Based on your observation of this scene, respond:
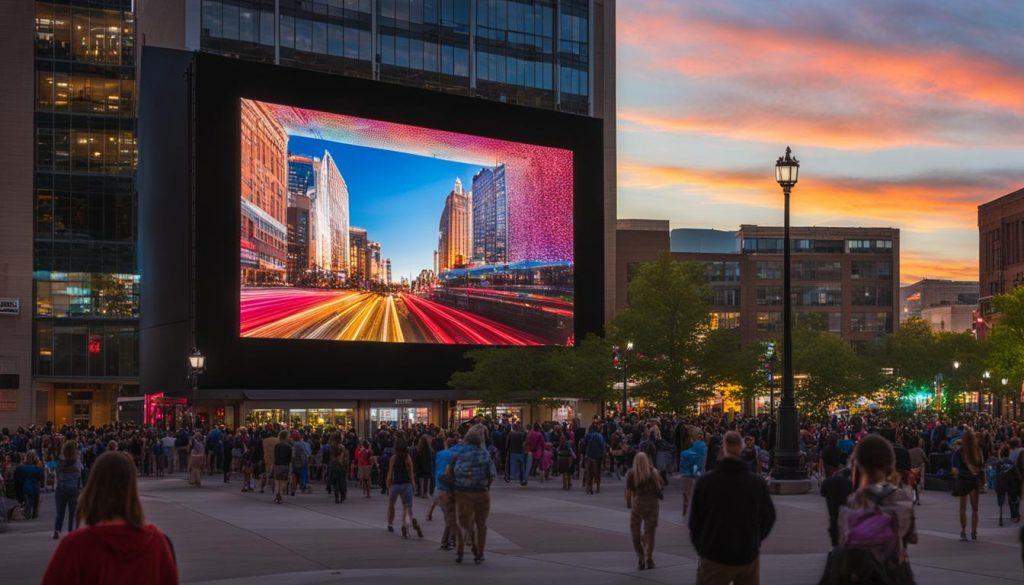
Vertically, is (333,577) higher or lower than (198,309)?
lower

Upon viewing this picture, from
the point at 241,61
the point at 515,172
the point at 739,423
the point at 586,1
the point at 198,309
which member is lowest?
the point at 739,423

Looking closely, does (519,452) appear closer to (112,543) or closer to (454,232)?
(112,543)

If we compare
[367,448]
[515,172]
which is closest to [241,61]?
[515,172]

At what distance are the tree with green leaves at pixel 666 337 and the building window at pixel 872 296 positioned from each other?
97587 millimetres

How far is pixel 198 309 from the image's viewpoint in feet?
204

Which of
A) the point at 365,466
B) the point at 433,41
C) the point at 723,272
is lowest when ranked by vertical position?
the point at 365,466

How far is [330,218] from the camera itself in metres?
64.9

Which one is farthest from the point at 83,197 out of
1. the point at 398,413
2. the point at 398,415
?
the point at 398,415

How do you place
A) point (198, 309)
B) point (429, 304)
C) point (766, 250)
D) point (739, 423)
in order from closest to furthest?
point (739, 423) → point (198, 309) → point (429, 304) → point (766, 250)

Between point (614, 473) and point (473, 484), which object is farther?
point (614, 473)

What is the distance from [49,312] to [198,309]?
76.8ft

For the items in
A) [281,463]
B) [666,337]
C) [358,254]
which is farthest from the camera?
[358,254]

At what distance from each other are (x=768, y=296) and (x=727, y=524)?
5778 inches

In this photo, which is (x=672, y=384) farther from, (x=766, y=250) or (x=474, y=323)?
(x=766, y=250)
